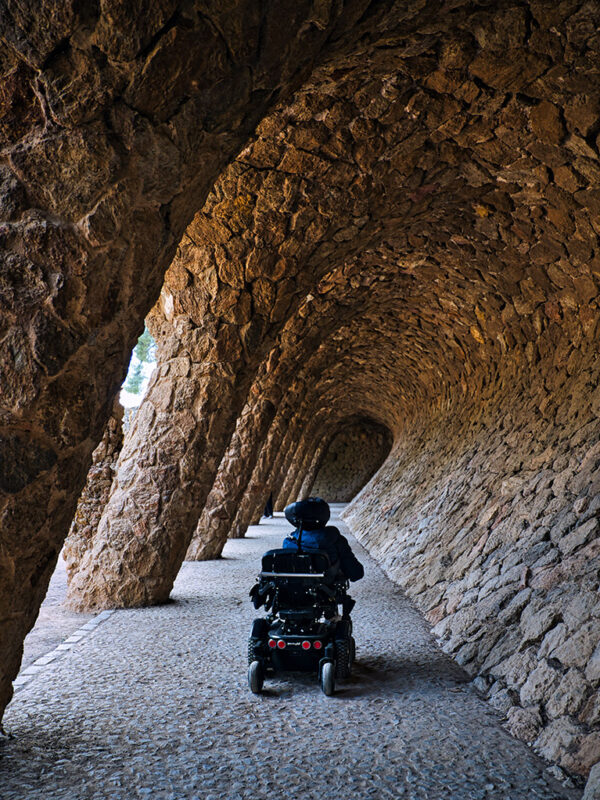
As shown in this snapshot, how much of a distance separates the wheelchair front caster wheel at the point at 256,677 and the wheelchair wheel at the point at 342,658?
0.48m

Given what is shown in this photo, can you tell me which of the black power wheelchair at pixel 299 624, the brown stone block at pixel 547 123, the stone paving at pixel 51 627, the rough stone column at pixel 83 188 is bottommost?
the stone paving at pixel 51 627

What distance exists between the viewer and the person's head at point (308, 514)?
14.7ft

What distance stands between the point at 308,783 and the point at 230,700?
1.20 meters

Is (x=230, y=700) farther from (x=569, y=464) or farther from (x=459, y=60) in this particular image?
(x=459, y=60)

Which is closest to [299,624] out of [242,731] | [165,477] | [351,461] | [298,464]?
[242,731]

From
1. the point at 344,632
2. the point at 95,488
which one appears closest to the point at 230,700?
the point at 344,632

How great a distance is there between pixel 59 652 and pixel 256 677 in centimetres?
171

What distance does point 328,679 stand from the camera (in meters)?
4.16

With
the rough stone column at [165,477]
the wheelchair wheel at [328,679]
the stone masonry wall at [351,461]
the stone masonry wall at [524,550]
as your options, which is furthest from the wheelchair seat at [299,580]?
the stone masonry wall at [351,461]

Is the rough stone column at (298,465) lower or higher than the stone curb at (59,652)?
higher

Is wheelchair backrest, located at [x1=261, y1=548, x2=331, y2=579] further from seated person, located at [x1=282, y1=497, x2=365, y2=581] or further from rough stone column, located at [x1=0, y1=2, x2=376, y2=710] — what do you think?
rough stone column, located at [x1=0, y1=2, x2=376, y2=710]

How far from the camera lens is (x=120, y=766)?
3.06 meters

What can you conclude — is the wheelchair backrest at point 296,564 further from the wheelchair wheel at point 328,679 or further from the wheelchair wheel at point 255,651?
the wheelchair wheel at point 328,679

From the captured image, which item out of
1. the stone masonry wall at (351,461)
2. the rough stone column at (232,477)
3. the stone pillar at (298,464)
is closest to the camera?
the rough stone column at (232,477)
